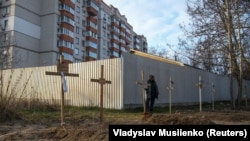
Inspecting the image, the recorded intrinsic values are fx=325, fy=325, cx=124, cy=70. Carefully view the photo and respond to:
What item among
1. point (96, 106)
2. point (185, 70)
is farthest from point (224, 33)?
point (96, 106)

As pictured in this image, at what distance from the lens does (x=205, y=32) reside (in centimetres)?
2045

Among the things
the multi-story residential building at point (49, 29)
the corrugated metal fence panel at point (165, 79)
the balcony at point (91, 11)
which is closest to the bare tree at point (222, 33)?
the corrugated metal fence panel at point (165, 79)

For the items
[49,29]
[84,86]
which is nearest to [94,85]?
[84,86]

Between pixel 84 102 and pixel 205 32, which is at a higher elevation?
pixel 205 32

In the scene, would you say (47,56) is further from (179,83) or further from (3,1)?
(179,83)

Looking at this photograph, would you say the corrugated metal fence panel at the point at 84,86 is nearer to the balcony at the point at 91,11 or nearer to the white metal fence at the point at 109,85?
the white metal fence at the point at 109,85

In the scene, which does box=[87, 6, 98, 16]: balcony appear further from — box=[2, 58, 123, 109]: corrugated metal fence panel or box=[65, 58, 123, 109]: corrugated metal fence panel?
box=[65, 58, 123, 109]: corrugated metal fence panel

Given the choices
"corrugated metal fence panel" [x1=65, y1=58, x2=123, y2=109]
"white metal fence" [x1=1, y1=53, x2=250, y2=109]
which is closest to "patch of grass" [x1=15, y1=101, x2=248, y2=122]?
"corrugated metal fence panel" [x1=65, y1=58, x2=123, y2=109]

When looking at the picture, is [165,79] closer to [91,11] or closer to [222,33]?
[222,33]

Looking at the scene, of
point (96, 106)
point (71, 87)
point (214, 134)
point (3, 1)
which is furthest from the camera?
point (3, 1)

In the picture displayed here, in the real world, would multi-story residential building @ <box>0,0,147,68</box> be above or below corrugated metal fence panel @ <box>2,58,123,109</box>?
above

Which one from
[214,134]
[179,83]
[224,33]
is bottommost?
[214,134]

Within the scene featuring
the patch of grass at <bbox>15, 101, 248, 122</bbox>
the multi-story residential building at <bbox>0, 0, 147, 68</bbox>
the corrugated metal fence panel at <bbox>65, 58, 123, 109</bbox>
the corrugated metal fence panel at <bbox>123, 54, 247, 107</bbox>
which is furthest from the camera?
the multi-story residential building at <bbox>0, 0, 147, 68</bbox>

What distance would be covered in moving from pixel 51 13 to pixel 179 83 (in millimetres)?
35289
